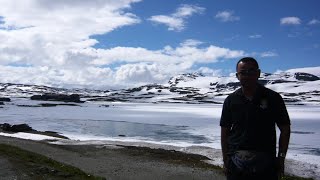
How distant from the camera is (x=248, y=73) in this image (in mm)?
6105

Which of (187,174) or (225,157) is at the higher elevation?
(225,157)

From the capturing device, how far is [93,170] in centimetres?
2275

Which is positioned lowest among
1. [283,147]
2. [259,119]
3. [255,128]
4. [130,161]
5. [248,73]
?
[130,161]

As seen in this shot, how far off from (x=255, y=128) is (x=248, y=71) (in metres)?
0.82

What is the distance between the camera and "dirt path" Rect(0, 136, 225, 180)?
21797 millimetres

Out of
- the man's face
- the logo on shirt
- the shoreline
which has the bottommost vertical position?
the shoreline

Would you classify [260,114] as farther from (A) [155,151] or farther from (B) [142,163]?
(A) [155,151]

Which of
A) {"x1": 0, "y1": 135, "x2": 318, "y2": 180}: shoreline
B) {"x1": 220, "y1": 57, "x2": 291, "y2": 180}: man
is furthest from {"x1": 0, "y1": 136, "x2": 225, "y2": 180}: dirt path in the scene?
{"x1": 220, "y1": 57, "x2": 291, "y2": 180}: man

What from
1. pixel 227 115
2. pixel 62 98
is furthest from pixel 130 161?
pixel 62 98

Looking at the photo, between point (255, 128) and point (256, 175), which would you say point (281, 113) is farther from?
point (256, 175)

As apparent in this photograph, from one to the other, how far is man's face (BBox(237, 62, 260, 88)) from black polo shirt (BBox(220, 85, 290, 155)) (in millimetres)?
154

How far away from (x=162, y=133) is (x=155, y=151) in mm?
17986

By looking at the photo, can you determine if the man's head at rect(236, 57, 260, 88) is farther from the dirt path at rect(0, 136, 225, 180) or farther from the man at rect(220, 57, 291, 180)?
the dirt path at rect(0, 136, 225, 180)

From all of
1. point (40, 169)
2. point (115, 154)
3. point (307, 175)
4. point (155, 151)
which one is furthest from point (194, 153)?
point (40, 169)
